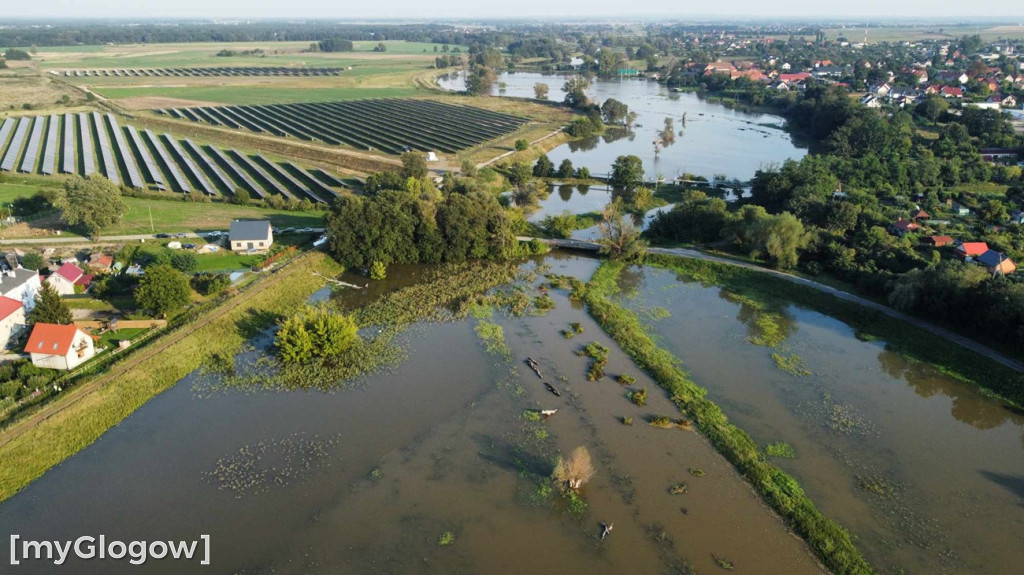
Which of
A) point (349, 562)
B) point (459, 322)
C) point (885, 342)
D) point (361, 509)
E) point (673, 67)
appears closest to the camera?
point (349, 562)

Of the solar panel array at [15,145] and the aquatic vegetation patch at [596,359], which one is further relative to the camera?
the solar panel array at [15,145]

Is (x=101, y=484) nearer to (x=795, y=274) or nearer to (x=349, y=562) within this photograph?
(x=349, y=562)

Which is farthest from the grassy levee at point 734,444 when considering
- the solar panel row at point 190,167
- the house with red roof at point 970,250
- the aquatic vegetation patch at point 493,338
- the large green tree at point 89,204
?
the solar panel row at point 190,167

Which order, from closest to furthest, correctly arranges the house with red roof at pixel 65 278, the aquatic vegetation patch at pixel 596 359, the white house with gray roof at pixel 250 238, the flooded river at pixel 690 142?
the aquatic vegetation patch at pixel 596 359 < the house with red roof at pixel 65 278 < the white house with gray roof at pixel 250 238 < the flooded river at pixel 690 142

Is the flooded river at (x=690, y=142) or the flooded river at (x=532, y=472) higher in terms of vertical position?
the flooded river at (x=690, y=142)

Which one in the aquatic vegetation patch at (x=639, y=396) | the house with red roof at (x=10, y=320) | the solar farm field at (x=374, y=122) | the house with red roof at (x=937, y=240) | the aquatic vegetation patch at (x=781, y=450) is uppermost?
the solar farm field at (x=374, y=122)

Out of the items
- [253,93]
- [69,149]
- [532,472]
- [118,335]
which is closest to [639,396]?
[532,472]

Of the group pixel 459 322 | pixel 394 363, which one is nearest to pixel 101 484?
pixel 394 363

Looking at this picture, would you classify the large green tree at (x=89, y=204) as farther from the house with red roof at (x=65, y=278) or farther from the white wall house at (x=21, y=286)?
the white wall house at (x=21, y=286)
